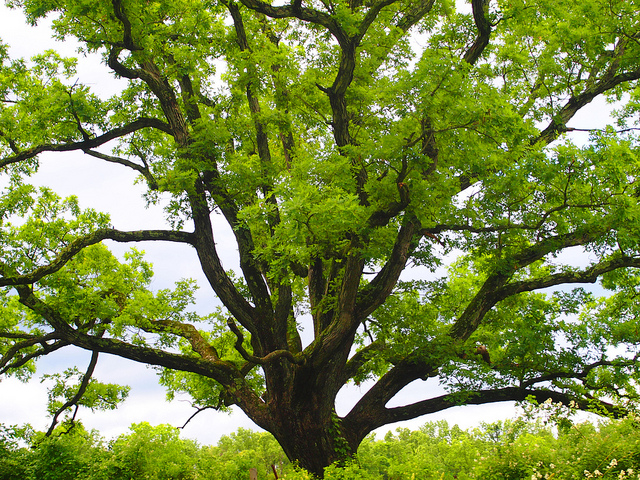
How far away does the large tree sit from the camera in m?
9.48

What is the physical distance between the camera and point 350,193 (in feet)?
32.0

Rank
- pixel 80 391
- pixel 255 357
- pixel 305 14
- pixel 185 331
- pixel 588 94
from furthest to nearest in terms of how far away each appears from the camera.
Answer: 1. pixel 80 391
2. pixel 185 331
3. pixel 588 94
4. pixel 305 14
5. pixel 255 357

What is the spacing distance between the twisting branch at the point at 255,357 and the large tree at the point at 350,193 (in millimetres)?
68

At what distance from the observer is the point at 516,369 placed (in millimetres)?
11453

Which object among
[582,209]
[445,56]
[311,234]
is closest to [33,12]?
[311,234]

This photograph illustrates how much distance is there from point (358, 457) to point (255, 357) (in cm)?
339

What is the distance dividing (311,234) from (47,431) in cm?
1058

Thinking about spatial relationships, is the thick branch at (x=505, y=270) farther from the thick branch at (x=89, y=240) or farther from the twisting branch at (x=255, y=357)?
the thick branch at (x=89, y=240)

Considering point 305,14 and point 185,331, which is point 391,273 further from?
point 185,331

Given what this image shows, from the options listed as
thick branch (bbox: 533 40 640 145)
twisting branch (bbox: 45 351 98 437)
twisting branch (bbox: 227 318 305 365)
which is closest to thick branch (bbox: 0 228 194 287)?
twisting branch (bbox: 227 318 305 365)

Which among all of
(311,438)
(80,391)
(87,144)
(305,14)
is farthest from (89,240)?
(305,14)

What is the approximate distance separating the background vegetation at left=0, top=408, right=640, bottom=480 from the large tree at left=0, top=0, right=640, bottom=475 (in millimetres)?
1291

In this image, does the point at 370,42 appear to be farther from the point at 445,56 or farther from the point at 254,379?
the point at 254,379

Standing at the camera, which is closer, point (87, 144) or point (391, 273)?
point (391, 273)
